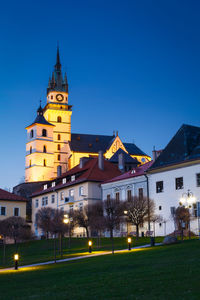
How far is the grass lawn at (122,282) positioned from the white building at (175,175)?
2566 cm

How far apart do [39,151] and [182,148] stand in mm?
76501

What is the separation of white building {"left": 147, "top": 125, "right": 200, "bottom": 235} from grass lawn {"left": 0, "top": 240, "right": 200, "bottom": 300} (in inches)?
1010

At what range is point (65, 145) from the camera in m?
130

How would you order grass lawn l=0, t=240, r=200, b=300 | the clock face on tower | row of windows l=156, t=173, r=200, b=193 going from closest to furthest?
grass lawn l=0, t=240, r=200, b=300 < row of windows l=156, t=173, r=200, b=193 < the clock face on tower

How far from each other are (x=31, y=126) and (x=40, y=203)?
4995 cm

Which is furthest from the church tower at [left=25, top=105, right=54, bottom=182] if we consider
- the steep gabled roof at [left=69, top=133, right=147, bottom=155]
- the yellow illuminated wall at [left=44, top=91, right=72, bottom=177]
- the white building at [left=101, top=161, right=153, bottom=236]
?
the white building at [left=101, top=161, right=153, bottom=236]

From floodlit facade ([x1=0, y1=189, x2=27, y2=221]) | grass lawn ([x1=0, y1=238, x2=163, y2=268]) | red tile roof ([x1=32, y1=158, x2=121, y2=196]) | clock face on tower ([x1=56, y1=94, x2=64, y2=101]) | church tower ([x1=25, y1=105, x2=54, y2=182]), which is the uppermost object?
clock face on tower ([x1=56, y1=94, x2=64, y2=101])

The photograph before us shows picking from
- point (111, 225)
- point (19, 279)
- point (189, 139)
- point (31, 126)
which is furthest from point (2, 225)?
point (31, 126)

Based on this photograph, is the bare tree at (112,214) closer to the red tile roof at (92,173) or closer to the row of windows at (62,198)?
the red tile roof at (92,173)

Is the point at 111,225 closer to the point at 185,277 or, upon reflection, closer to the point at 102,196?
the point at 102,196

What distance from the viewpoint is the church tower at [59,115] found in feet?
423

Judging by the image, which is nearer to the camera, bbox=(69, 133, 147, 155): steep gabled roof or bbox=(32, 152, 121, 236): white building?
bbox=(32, 152, 121, 236): white building

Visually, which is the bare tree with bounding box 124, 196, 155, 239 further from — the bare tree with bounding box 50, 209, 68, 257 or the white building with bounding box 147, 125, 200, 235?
the bare tree with bounding box 50, 209, 68, 257

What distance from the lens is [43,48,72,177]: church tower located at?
12900 cm
